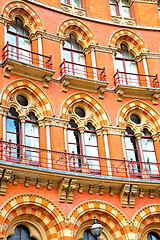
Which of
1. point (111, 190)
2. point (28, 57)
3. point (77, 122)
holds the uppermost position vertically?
point (28, 57)

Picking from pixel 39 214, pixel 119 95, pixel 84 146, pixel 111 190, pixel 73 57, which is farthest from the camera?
pixel 73 57

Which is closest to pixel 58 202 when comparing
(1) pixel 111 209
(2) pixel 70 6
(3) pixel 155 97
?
(1) pixel 111 209

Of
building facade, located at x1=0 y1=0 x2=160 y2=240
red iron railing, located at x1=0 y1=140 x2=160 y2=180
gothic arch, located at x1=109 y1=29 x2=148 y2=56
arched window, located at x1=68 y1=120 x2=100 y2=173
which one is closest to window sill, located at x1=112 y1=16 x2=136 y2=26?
building facade, located at x1=0 y1=0 x2=160 y2=240

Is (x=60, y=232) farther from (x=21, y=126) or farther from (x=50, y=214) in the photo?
(x=21, y=126)

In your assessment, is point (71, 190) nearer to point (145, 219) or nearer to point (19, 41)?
point (145, 219)

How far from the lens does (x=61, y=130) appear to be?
1928 cm

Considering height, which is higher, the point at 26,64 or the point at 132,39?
the point at 132,39

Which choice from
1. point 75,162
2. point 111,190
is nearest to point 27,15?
point 75,162

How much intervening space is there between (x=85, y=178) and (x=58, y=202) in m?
1.44

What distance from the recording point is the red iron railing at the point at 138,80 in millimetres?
22420

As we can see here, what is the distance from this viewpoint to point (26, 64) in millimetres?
19188

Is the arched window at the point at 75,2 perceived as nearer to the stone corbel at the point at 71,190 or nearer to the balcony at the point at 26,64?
the balcony at the point at 26,64

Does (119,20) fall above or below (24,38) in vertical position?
above

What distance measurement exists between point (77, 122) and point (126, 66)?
5258 millimetres
